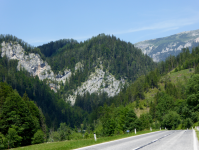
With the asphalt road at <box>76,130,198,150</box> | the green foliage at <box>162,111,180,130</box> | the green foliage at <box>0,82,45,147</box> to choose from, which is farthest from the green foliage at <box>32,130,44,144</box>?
the green foliage at <box>162,111,180,130</box>

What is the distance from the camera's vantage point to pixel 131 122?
6419 cm

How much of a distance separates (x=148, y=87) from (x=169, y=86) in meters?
28.6

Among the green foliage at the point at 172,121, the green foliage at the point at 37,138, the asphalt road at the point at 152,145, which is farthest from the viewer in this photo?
the green foliage at the point at 172,121

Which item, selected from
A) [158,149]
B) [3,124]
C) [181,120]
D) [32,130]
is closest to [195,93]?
[181,120]

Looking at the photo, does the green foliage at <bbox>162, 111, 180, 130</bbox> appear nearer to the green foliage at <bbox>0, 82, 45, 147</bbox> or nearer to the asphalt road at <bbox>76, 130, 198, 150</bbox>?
the green foliage at <bbox>0, 82, 45, 147</bbox>

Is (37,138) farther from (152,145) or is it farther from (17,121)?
(152,145)

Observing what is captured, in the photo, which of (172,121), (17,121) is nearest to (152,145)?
(17,121)

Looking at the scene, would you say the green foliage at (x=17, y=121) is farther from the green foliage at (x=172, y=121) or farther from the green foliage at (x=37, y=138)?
the green foliage at (x=172, y=121)

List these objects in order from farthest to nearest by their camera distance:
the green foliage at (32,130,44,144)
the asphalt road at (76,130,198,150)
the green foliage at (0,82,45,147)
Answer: the green foliage at (32,130,44,144), the green foliage at (0,82,45,147), the asphalt road at (76,130,198,150)

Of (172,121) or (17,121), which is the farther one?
(172,121)

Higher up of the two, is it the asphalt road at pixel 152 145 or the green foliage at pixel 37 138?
the asphalt road at pixel 152 145

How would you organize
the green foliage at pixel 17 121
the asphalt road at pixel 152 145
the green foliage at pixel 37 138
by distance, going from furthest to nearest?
the green foliage at pixel 37 138
the green foliage at pixel 17 121
the asphalt road at pixel 152 145

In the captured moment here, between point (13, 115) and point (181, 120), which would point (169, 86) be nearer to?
point (181, 120)

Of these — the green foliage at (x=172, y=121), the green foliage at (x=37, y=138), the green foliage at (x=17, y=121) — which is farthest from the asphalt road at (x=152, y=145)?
the green foliage at (x=172, y=121)
